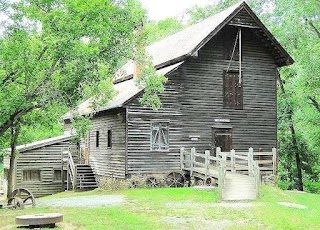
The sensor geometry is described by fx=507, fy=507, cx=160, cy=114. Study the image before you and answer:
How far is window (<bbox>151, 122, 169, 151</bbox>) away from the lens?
89.2ft

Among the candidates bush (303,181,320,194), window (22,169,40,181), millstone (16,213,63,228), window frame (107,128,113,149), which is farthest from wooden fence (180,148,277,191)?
bush (303,181,320,194)

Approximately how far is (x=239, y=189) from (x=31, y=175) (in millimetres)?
18227

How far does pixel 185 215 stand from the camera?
54.5 feet

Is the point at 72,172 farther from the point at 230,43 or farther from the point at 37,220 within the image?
the point at 37,220

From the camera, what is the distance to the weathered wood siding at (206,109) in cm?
2681

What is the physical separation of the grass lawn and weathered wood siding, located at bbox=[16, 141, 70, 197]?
49.0ft

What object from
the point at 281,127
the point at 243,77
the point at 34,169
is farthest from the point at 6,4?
the point at 281,127

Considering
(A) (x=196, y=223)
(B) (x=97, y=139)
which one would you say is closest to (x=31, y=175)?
(B) (x=97, y=139)

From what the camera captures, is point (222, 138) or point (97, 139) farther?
point (97, 139)

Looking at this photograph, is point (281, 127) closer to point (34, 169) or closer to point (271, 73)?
point (271, 73)

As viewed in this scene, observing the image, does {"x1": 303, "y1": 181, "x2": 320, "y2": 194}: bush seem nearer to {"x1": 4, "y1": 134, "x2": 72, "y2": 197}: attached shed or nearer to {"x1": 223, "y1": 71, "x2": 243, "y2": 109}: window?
{"x1": 223, "y1": 71, "x2": 243, "y2": 109}: window

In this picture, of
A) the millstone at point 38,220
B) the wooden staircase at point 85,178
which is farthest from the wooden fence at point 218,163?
the millstone at point 38,220

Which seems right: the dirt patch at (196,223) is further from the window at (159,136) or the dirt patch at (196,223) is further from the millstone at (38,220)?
the window at (159,136)

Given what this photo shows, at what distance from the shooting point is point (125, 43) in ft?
64.4
